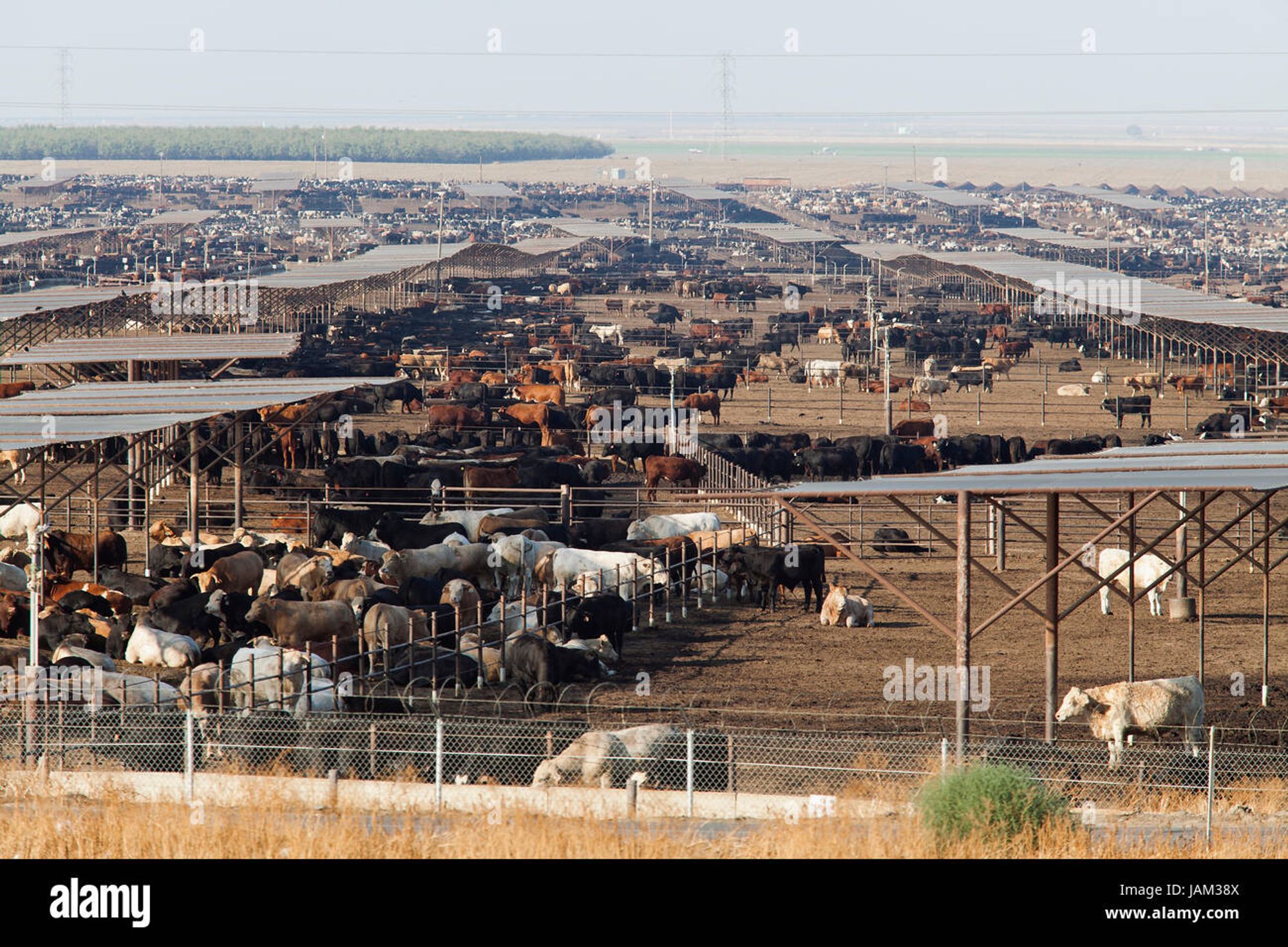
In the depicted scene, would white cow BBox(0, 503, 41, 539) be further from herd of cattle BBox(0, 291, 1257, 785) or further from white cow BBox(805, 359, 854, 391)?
white cow BBox(805, 359, 854, 391)

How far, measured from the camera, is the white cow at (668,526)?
89.4 ft

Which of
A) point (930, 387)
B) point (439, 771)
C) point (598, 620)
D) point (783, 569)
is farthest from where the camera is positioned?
point (930, 387)

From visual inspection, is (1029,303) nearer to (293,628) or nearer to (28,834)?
(293,628)

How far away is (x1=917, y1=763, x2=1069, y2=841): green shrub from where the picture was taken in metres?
11.8

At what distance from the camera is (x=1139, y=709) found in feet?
51.2

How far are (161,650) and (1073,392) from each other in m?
34.6

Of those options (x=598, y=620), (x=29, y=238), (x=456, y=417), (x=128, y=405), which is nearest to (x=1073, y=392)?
(x=456, y=417)

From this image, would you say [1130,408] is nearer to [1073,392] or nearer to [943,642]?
[1073,392]

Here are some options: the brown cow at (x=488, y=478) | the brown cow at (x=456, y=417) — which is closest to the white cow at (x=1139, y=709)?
the brown cow at (x=488, y=478)

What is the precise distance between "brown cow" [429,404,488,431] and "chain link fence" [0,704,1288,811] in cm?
2559

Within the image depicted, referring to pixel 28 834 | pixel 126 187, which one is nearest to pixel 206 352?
pixel 28 834

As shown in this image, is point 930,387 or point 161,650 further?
point 930,387

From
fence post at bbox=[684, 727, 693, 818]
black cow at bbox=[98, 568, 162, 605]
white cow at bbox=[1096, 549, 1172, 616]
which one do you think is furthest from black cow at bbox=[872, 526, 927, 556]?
fence post at bbox=[684, 727, 693, 818]

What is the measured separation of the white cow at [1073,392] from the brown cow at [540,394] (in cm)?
1458
